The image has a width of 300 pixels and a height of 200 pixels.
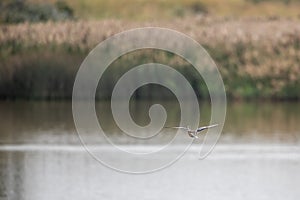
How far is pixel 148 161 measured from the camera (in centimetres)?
1966

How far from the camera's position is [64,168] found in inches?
735

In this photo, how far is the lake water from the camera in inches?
650

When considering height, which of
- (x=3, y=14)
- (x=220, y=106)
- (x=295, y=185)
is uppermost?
(x=3, y=14)

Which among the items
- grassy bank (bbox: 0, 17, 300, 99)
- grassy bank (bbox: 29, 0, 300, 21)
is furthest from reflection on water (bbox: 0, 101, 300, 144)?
grassy bank (bbox: 29, 0, 300, 21)

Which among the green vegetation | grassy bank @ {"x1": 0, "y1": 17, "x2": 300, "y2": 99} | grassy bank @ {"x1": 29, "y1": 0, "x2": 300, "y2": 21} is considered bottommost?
grassy bank @ {"x1": 0, "y1": 17, "x2": 300, "y2": 99}

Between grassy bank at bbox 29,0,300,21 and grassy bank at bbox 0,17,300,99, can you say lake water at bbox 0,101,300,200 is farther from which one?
grassy bank at bbox 29,0,300,21

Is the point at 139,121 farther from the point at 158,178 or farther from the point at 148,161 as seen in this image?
the point at 158,178

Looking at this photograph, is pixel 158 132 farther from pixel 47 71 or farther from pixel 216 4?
pixel 216 4

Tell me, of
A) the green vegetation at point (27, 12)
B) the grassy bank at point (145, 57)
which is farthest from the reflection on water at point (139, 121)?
Result: the green vegetation at point (27, 12)

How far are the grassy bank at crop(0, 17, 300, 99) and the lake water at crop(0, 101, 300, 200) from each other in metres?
1.23

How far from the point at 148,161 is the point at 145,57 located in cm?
986

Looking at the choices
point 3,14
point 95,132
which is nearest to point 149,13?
point 3,14

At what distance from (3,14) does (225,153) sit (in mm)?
14315

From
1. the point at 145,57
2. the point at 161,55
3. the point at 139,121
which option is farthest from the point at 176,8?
the point at 139,121
